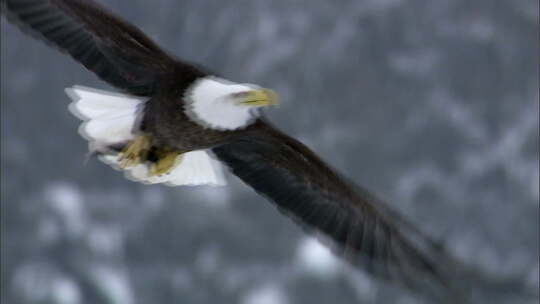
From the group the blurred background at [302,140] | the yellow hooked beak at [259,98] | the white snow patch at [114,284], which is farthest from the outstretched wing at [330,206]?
the white snow patch at [114,284]

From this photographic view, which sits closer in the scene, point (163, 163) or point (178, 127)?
point (178, 127)

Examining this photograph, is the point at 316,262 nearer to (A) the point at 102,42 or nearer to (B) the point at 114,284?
(B) the point at 114,284

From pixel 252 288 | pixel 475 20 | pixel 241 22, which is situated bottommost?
pixel 252 288

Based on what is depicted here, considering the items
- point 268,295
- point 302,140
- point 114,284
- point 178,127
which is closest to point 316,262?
point 268,295

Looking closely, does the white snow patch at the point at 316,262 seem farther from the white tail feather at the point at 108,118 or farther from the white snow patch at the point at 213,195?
the white tail feather at the point at 108,118

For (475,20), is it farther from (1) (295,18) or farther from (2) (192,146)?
(2) (192,146)

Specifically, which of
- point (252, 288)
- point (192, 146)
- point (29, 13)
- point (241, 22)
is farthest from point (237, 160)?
point (241, 22)

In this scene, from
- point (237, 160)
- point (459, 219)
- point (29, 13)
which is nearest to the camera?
point (29, 13)
